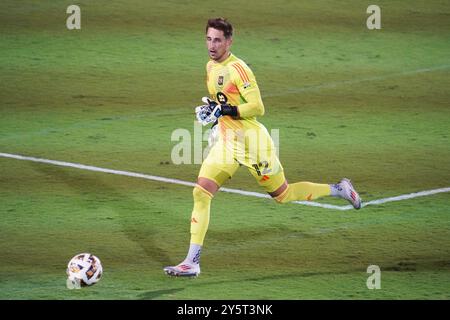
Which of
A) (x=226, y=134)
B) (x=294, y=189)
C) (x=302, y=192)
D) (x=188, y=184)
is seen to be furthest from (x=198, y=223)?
(x=188, y=184)

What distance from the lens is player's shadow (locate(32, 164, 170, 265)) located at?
1057 centimetres

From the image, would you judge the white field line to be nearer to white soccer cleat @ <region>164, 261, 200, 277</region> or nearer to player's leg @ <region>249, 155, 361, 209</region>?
player's leg @ <region>249, 155, 361, 209</region>

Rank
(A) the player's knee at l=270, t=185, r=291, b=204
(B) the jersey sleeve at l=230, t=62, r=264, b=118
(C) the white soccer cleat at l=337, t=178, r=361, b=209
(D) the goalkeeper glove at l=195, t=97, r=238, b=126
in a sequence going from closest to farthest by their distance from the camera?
(D) the goalkeeper glove at l=195, t=97, r=238, b=126 < (B) the jersey sleeve at l=230, t=62, r=264, b=118 < (A) the player's knee at l=270, t=185, r=291, b=204 < (C) the white soccer cleat at l=337, t=178, r=361, b=209

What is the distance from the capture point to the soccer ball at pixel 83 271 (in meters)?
9.36

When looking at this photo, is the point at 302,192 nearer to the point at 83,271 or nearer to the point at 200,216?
the point at 200,216

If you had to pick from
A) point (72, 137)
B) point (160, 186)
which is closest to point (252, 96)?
point (160, 186)

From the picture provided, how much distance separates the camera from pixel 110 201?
11.7m

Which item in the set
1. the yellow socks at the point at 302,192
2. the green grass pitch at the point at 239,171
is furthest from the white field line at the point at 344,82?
the yellow socks at the point at 302,192

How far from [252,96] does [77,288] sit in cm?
234

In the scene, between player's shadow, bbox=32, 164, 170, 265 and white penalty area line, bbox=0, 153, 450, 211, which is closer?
player's shadow, bbox=32, 164, 170, 265

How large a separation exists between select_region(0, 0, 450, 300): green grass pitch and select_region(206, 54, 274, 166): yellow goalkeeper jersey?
41.0 inches

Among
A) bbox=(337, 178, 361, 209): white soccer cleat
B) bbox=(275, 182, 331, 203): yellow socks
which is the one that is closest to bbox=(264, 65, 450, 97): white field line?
bbox=(337, 178, 361, 209): white soccer cleat

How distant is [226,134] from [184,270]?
1.37 meters

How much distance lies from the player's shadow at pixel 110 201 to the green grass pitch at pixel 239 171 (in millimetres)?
26
